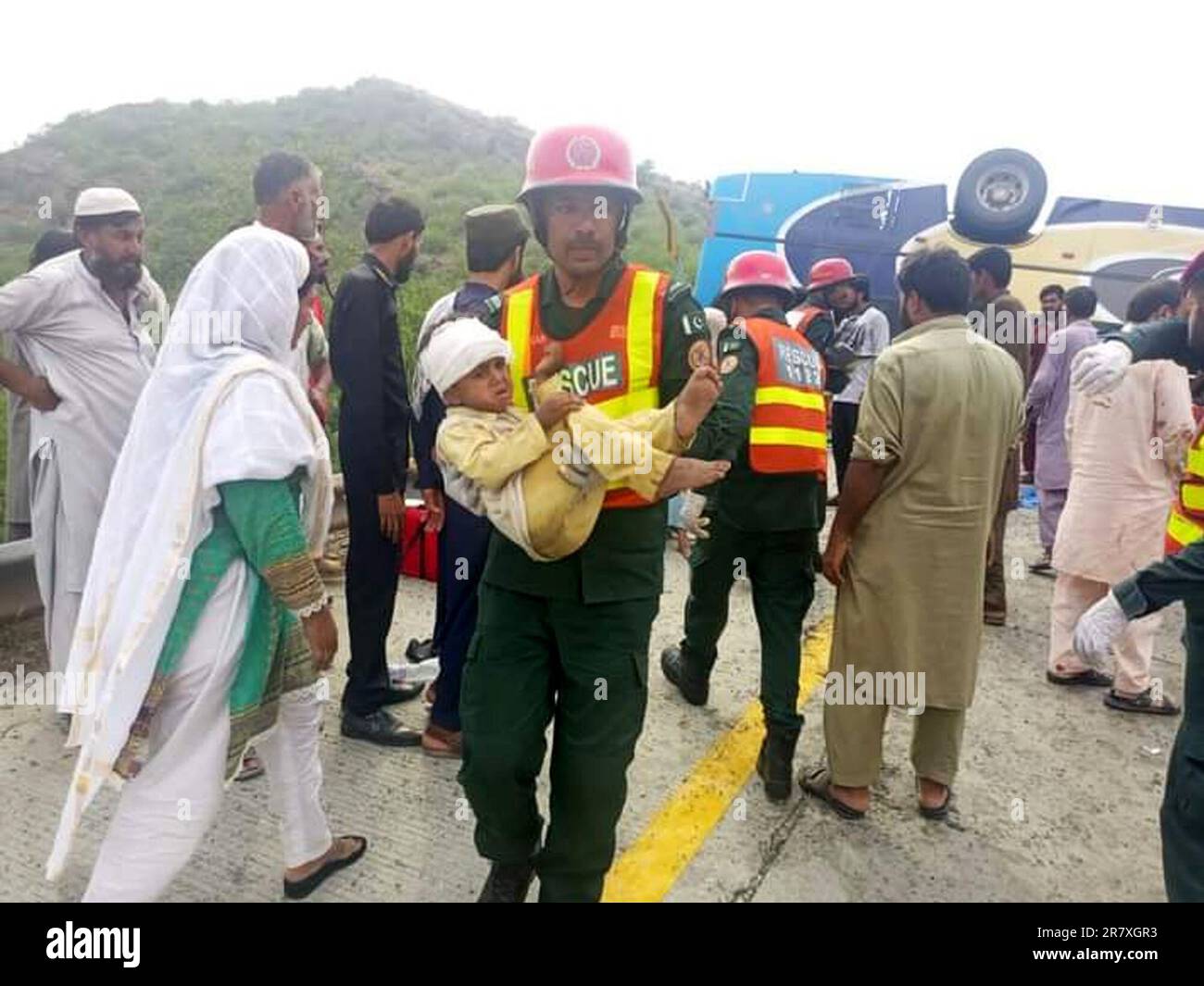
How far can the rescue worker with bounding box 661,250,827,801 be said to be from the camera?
280 centimetres

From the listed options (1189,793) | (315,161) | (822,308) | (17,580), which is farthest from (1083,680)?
(315,161)

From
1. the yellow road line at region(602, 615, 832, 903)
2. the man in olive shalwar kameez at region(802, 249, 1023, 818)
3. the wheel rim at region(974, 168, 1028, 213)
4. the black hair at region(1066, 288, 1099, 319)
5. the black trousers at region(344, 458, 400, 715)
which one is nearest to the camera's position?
the yellow road line at region(602, 615, 832, 903)

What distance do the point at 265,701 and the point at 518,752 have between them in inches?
25.4

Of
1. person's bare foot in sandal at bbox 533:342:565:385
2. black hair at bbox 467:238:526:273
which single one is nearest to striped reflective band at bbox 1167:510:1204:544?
person's bare foot in sandal at bbox 533:342:565:385

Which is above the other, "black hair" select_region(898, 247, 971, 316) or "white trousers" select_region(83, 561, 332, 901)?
"black hair" select_region(898, 247, 971, 316)

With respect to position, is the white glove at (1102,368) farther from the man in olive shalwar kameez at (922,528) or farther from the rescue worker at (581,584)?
the rescue worker at (581,584)

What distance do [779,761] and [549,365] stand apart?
5.76ft

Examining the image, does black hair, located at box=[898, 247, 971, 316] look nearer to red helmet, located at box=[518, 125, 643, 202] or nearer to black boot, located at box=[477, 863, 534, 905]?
red helmet, located at box=[518, 125, 643, 202]

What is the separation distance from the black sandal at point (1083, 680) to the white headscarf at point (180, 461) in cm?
360

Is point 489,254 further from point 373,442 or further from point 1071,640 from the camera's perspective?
point 1071,640

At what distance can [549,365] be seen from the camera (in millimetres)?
1865

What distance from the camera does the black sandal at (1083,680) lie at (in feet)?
12.8

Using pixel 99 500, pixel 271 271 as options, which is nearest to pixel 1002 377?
pixel 271 271
